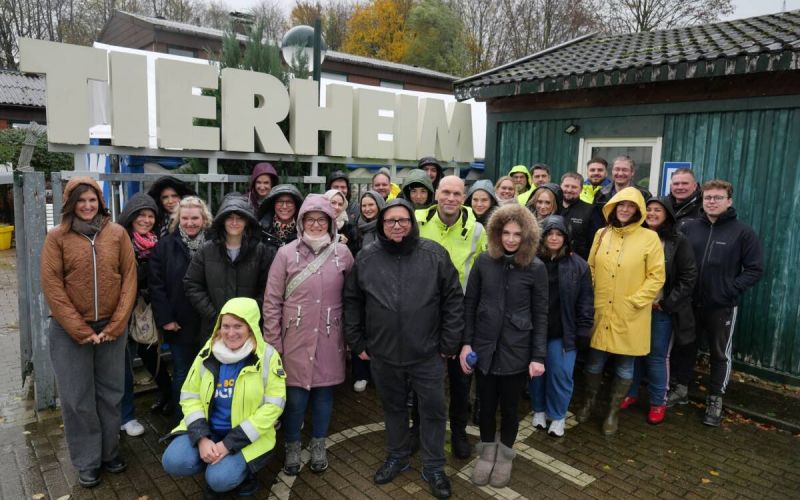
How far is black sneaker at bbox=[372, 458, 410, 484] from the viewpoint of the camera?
372 centimetres

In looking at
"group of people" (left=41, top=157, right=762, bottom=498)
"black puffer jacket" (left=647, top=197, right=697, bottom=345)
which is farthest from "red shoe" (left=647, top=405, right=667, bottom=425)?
"black puffer jacket" (left=647, top=197, right=697, bottom=345)

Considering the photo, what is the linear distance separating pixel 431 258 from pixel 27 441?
3577mm

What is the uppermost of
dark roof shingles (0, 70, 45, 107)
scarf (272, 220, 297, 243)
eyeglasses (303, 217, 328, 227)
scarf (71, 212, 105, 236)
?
dark roof shingles (0, 70, 45, 107)

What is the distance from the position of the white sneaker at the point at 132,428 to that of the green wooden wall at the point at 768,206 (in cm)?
619

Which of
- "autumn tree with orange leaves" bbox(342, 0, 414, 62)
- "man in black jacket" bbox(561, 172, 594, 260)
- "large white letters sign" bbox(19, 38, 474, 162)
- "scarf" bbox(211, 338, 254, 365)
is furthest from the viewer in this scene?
"autumn tree with orange leaves" bbox(342, 0, 414, 62)

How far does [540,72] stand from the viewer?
734cm

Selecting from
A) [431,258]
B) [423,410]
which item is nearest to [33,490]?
A: [423,410]

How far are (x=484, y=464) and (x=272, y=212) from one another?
8.86 ft

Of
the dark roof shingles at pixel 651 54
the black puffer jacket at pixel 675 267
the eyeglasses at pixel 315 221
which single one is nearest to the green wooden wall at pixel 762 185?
the dark roof shingles at pixel 651 54

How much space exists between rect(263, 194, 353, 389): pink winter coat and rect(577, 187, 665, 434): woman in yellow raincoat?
232 cm

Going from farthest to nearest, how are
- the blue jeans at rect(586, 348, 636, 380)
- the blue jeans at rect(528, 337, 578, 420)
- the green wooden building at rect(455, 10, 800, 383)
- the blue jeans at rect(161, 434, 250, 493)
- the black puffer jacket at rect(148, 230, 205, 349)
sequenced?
1. the green wooden building at rect(455, 10, 800, 383)
2. the blue jeans at rect(586, 348, 636, 380)
3. the blue jeans at rect(528, 337, 578, 420)
4. the black puffer jacket at rect(148, 230, 205, 349)
5. the blue jeans at rect(161, 434, 250, 493)

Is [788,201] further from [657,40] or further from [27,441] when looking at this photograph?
[27,441]

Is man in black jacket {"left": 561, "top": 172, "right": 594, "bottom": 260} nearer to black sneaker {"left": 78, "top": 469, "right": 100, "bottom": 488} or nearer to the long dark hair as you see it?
the long dark hair

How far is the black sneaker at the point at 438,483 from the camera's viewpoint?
139 inches
